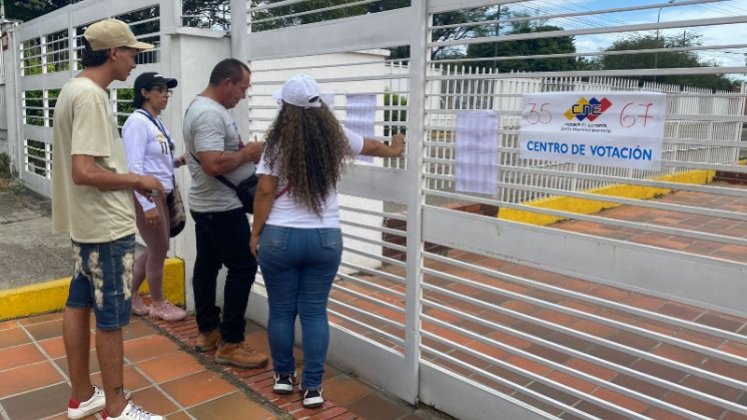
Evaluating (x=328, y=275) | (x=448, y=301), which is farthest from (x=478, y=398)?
(x=448, y=301)

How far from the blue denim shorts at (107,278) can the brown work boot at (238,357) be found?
3.16 ft

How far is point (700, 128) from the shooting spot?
32.2 ft

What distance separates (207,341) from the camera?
4000 millimetres

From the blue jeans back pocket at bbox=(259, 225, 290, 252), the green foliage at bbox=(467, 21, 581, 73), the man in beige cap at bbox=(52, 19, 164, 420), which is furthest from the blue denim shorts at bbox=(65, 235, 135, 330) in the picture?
the green foliage at bbox=(467, 21, 581, 73)

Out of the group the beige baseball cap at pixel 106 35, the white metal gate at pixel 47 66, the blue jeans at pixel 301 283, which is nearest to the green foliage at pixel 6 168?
the white metal gate at pixel 47 66

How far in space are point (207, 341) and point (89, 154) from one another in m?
1.75

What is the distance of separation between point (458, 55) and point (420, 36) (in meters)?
0.49

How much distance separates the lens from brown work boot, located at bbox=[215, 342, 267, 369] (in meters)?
3.77

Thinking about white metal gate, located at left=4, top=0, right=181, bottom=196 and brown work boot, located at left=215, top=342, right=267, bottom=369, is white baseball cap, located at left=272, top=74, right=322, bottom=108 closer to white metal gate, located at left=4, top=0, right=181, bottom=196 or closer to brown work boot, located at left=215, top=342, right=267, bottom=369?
brown work boot, located at left=215, top=342, right=267, bottom=369

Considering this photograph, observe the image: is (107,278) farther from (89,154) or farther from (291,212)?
(291,212)

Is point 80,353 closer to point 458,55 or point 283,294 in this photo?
point 283,294

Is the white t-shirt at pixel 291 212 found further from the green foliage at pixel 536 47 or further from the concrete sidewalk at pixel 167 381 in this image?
the green foliage at pixel 536 47

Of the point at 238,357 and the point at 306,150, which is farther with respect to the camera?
the point at 238,357

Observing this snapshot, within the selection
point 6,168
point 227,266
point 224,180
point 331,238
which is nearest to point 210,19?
point 224,180
